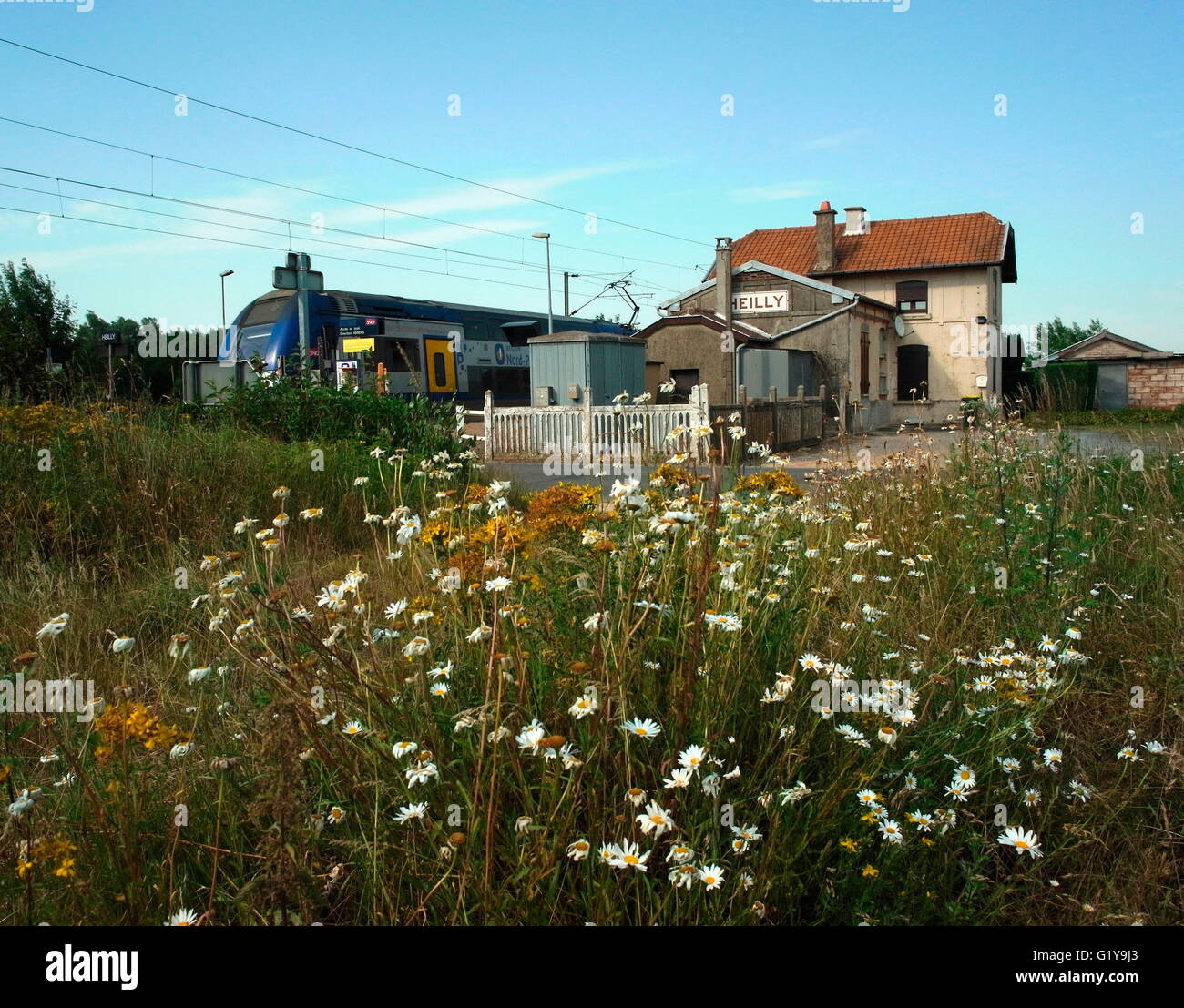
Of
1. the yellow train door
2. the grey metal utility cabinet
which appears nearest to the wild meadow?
the grey metal utility cabinet

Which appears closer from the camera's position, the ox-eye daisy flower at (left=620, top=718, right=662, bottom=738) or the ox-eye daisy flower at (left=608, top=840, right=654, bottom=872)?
the ox-eye daisy flower at (left=608, top=840, right=654, bottom=872)

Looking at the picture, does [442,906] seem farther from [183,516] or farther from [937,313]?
[937,313]

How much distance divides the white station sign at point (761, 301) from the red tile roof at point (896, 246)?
4.33 metres

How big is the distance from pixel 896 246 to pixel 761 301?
764 cm

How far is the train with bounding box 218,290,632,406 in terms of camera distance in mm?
21109

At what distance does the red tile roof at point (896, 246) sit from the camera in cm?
3716

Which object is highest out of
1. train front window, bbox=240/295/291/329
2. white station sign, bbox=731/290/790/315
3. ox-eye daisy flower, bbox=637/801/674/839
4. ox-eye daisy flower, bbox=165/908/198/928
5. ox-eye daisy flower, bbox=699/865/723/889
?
white station sign, bbox=731/290/790/315

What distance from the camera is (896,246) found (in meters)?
38.6

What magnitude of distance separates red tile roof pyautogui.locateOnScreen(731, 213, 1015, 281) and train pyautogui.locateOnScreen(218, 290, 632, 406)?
1502 cm

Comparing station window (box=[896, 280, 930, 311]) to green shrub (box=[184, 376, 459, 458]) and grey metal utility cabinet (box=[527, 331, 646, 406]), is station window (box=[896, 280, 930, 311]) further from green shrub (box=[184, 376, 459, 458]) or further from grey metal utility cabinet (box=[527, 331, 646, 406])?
green shrub (box=[184, 376, 459, 458])

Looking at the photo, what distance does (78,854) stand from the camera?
2332mm
